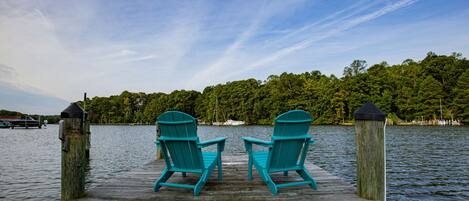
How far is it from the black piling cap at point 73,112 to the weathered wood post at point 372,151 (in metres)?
3.43

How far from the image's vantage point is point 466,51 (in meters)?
64.4

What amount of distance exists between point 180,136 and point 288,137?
1.39m

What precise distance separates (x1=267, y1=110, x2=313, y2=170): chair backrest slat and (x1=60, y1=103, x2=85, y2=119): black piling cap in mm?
2461

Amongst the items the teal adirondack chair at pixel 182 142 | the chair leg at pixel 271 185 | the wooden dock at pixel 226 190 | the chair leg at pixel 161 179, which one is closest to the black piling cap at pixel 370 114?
the wooden dock at pixel 226 190

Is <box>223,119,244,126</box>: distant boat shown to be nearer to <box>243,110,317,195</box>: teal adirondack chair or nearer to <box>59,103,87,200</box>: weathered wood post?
<box>243,110,317,195</box>: teal adirondack chair

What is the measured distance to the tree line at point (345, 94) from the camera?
2298 inches

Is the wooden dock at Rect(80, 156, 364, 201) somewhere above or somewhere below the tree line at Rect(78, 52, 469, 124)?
below

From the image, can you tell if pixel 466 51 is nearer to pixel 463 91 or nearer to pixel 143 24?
pixel 463 91

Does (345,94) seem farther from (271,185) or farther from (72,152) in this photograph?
(72,152)

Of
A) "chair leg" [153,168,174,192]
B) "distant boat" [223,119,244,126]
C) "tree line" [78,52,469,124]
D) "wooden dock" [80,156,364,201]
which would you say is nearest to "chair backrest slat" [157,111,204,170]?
"chair leg" [153,168,174,192]

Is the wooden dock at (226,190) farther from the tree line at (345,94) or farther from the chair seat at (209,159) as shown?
the tree line at (345,94)

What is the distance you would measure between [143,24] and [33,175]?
16535 mm

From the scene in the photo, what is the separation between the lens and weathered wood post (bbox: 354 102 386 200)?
3.55m

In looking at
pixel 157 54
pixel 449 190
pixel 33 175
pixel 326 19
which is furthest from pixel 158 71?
pixel 449 190
